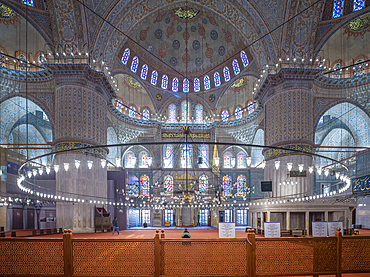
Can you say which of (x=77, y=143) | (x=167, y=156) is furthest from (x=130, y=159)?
(x=77, y=143)

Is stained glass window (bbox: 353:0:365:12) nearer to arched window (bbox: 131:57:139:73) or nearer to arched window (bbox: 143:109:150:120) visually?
arched window (bbox: 131:57:139:73)

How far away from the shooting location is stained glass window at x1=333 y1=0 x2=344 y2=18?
17.3 meters

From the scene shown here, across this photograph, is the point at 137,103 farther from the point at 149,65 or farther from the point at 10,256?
the point at 10,256

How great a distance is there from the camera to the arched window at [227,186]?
27.6 metres

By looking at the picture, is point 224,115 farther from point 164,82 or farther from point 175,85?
point 164,82

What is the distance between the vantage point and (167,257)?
215 inches

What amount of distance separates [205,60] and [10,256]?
24658 mm

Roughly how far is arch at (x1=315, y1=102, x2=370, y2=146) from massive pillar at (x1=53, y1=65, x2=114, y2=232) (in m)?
13.7

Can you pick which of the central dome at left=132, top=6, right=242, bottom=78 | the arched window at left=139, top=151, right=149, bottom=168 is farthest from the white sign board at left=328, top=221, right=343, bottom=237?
the arched window at left=139, top=151, right=149, bottom=168

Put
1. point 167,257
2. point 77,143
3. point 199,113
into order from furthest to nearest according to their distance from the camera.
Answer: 1. point 199,113
2. point 77,143
3. point 167,257

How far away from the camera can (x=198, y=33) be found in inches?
1035

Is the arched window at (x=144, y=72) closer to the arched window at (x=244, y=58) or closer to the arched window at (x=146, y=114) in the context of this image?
the arched window at (x=146, y=114)

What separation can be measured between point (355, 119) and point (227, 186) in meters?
12.2

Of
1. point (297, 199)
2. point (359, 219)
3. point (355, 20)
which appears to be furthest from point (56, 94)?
point (359, 219)
